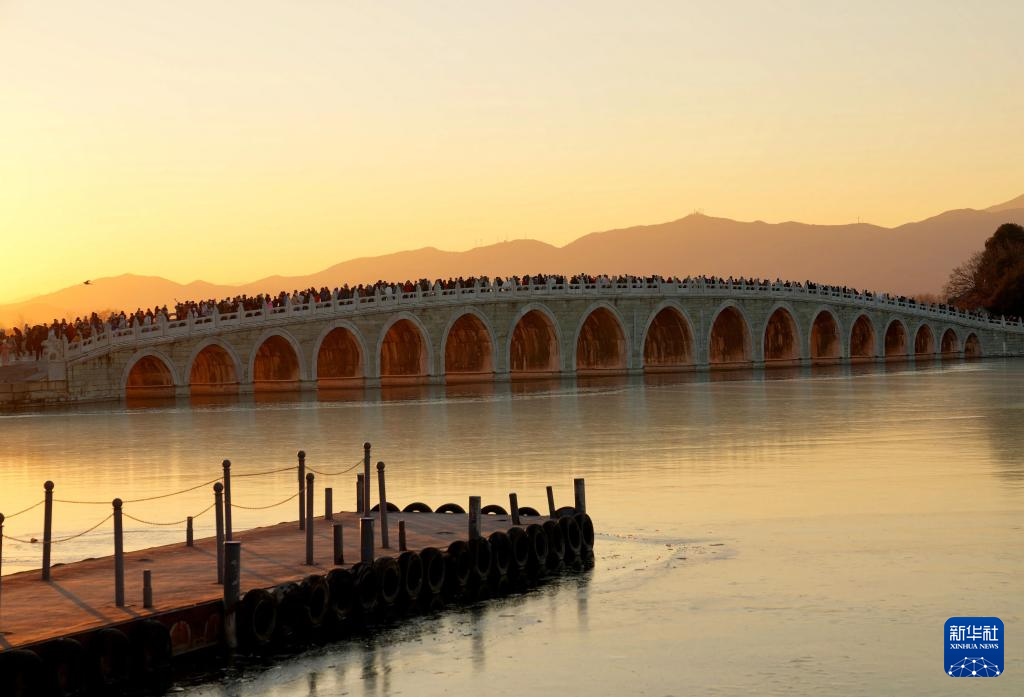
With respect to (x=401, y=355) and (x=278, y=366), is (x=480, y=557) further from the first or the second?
(x=401, y=355)

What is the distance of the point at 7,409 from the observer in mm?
52000

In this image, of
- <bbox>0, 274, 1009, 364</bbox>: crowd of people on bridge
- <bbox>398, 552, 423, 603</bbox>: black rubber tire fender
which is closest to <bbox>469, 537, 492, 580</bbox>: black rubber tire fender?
<bbox>398, 552, 423, 603</bbox>: black rubber tire fender

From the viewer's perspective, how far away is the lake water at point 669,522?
40.3 ft

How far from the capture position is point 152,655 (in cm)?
1180

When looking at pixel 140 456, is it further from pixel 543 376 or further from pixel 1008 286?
pixel 1008 286

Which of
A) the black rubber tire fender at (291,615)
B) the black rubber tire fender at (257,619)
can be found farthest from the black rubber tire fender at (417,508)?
the black rubber tire fender at (257,619)

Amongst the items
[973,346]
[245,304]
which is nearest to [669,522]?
[245,304]

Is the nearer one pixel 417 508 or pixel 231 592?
pixel 231 592

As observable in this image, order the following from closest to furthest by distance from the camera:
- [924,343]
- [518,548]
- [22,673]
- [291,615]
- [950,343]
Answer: [22,673] → [291,615] → [518,548] → [924,343] → [950,343]

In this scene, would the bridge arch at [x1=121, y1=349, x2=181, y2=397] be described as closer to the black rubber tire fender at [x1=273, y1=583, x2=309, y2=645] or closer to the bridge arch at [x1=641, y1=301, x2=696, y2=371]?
the bridge arch at [x1=641, y1=301, x2=696, y2=371]

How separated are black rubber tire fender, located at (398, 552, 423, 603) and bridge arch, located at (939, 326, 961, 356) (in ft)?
321

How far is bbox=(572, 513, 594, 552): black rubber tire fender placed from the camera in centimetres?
1755

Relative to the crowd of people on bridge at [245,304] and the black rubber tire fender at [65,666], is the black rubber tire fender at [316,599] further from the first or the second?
the crowd of people on bridge at [245,304]

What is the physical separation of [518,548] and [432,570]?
64.7 inches
